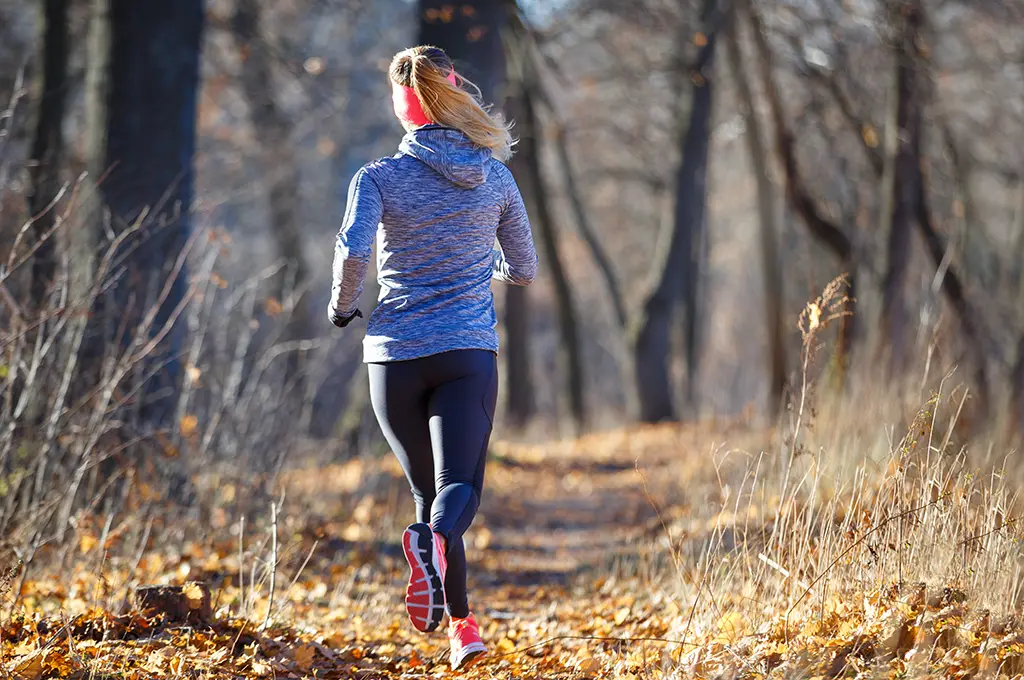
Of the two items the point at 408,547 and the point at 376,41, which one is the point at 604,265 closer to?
the point at 376,41

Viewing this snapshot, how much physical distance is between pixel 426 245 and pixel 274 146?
1239 centimetres

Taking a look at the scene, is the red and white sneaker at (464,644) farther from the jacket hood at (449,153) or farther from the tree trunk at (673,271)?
the tree trunk at (673,271)

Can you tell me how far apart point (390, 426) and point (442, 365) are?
12.1 inches

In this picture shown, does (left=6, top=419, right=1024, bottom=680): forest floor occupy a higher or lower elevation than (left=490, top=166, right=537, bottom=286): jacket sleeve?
lower

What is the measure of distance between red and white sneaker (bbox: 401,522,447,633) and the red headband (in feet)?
4.49

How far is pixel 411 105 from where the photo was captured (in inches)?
157

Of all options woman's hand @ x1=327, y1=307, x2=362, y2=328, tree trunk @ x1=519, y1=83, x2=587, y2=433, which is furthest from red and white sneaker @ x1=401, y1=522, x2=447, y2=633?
tree trunk @ x1=519, y1=83, x2=587, y2=433

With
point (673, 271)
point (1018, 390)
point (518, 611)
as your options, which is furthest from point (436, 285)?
point (673, 271)

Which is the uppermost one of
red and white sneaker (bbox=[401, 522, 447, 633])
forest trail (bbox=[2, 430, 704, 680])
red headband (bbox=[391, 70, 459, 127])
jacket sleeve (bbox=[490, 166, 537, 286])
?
red headband (bbox=[391, 70, 459, 127])

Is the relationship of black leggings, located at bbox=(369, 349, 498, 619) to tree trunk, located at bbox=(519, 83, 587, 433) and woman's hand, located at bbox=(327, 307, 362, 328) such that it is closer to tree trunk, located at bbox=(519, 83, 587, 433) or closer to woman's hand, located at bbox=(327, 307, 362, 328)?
woman's hand, located at bbox=(327, 307, 362, 328)

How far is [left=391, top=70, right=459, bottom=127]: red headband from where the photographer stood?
3980mm

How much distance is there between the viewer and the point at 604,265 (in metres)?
17.8

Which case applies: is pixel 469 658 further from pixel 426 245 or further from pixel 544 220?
pixel 544 220

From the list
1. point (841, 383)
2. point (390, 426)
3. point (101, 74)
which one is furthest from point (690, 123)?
point (390, 426)
